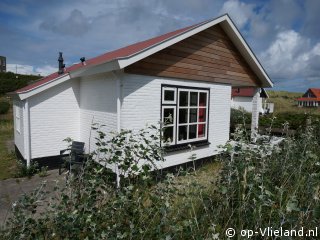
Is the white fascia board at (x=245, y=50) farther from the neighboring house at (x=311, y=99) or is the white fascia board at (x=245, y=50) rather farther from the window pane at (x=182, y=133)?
the neighboring house at (x=311, y=99)

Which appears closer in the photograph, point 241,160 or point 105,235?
point 105,235

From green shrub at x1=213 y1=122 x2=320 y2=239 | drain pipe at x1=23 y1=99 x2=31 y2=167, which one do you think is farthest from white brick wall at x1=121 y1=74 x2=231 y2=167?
drain pipe at x1=23 y1=99 x2=31 y2=167

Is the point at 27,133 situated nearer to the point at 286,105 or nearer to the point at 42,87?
the point at 42,87

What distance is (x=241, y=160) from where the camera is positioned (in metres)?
2.78

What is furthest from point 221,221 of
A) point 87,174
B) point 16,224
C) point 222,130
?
point 222,130

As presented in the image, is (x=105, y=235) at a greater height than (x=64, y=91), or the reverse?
(x=64, y=91)

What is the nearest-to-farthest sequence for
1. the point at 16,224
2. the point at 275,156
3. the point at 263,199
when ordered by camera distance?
1. the point at 263,199
2. the point at 16,224
3. the point at 275,156

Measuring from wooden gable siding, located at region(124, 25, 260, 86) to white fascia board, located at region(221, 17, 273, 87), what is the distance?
157mm

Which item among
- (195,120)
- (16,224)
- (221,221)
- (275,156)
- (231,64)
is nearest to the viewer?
(16,224)

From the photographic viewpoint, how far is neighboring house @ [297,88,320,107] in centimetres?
6031

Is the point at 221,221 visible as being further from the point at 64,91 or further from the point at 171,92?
the point at 64,91

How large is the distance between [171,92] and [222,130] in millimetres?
3184

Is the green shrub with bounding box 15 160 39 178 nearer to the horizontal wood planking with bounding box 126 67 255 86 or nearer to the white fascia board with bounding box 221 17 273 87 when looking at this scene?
the horizontal wood planking with bounding box 126 67 255 86

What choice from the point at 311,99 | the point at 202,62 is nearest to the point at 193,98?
the point at 202,62
